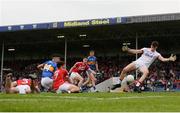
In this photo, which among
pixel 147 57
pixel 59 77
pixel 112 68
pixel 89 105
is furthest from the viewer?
pixel 112 68

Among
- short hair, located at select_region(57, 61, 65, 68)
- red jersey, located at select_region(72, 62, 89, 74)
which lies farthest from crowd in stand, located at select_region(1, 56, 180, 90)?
short hair, located at select_region(57, 61, 65, 68)

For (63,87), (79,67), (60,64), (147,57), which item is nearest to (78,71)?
(79,67)

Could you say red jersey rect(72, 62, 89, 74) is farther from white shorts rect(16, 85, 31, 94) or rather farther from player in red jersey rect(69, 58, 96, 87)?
white shorts rect(16, 85, 31, 94)

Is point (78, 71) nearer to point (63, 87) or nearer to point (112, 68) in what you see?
point (63, 87)

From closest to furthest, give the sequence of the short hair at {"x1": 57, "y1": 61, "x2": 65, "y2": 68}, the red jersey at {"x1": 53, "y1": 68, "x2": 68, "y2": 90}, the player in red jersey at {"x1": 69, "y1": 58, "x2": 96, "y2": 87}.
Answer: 1. the red jersey at {"x1": 53, "y1": 68, "x2": 68, "y2": 90}
2. the short hair at {"x1": 57, "y1": 61, "x2": 65, "y2": 68}
3. the player in red jersey at {"x1": 69, "y1": 58, "x2": 96, "y2": 87}

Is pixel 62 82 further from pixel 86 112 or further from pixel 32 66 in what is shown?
pixel 32 66

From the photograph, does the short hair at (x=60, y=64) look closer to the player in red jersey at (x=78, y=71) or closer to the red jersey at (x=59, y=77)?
the red jersey at (x=59, y=77)

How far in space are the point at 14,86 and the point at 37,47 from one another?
120 feet

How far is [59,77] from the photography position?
53.7ft

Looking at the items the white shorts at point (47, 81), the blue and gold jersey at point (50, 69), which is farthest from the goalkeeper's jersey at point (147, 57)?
the white shorts at point (47, 81)

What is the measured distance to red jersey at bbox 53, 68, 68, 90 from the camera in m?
16.3

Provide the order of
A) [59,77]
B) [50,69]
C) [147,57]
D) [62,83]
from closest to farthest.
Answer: [59,77]
[62,83]
[147,57]
[50,69]

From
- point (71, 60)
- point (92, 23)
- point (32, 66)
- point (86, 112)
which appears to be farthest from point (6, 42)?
point (86, 112)

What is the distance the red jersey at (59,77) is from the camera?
1627 centimetres
